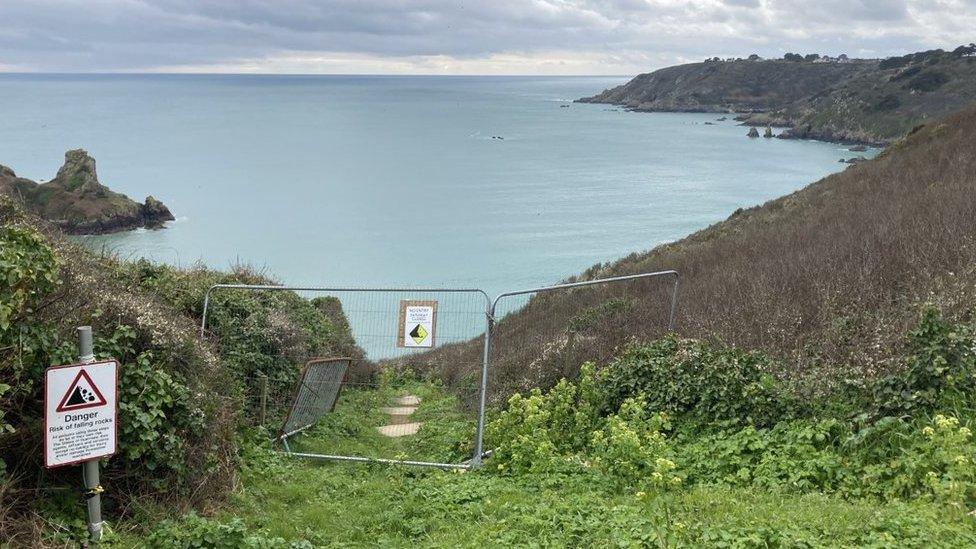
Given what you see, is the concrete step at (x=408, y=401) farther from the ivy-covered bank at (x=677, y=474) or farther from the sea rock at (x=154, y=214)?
the sea rock at (x=154, y=214)

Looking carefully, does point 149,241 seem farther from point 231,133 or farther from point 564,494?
point 231,133

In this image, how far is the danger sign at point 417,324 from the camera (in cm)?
941

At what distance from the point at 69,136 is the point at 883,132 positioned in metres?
126

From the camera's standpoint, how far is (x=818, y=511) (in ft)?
19.2

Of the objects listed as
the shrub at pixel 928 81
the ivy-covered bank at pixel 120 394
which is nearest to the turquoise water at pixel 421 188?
the ivy-covered bank at pixel 120 394

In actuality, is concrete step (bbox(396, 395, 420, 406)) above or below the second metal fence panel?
below

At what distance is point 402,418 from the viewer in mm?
12648

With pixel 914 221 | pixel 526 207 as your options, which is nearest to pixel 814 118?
pixel 526 207

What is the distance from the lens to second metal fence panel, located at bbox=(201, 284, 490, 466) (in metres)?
9.79

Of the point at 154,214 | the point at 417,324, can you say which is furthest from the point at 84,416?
the point at 154,214

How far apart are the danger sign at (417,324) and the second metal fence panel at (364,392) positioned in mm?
12

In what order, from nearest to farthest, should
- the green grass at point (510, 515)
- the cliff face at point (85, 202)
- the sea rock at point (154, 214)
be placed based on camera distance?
1. the green grass at point (510, 515)
2. the cliff face at point (85, 202)
3. the sea rock at point (154, 214)

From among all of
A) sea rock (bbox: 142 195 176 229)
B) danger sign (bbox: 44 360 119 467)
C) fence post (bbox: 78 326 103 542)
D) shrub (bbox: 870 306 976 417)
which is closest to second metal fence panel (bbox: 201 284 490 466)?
fence post (bbox: 78 326 103 542)

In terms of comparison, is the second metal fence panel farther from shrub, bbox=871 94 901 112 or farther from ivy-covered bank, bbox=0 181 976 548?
shrub, bbox=871 94 901 112
